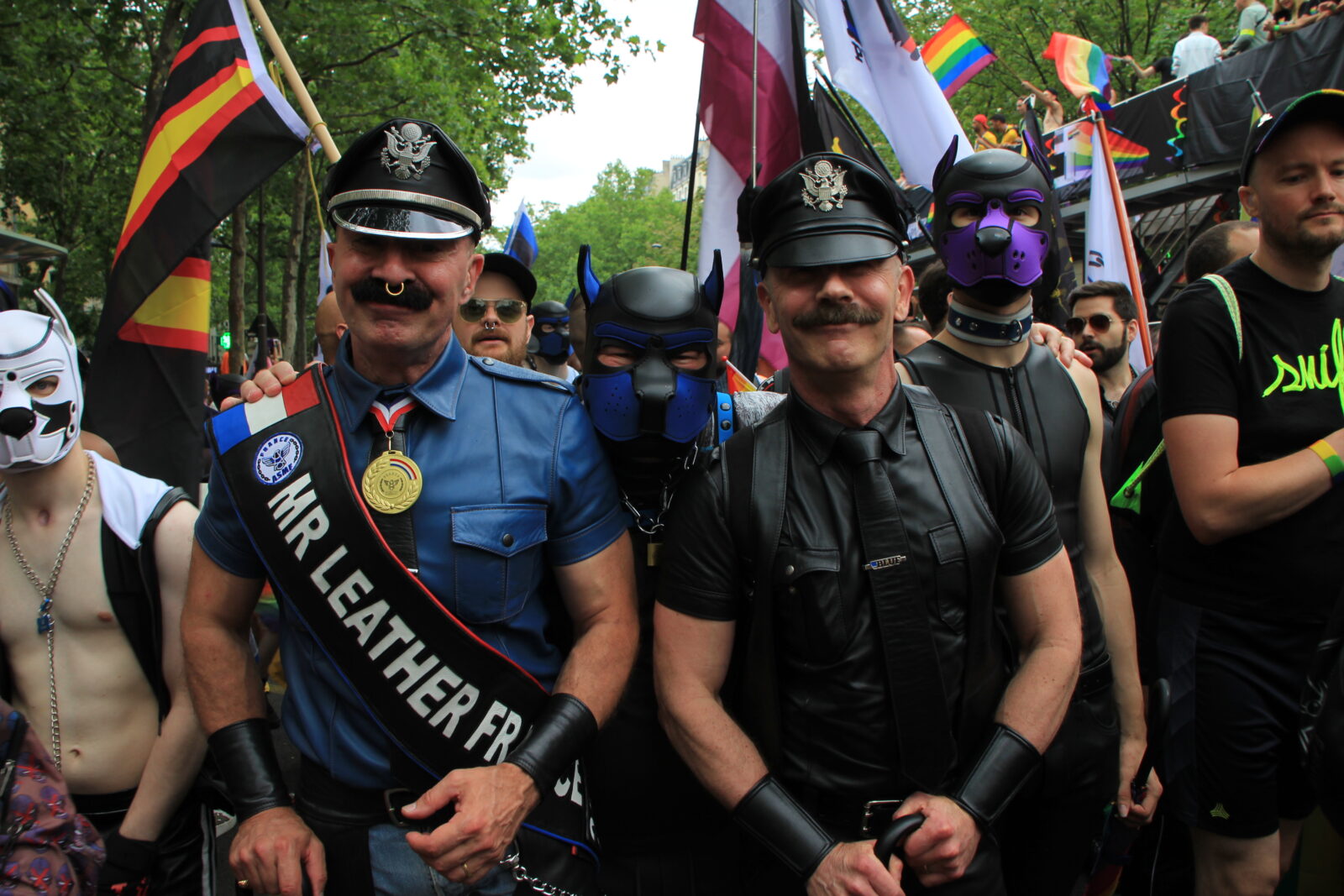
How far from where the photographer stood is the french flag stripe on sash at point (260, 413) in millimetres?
2240

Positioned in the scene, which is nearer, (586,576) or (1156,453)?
(586,576)

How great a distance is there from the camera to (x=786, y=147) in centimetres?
Answer: 514

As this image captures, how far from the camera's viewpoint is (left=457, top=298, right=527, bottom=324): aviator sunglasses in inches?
159

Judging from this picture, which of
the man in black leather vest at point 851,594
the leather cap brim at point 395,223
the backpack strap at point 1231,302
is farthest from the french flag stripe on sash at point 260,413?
the backpack strap at point 1231,302

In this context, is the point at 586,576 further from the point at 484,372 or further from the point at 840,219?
the point at 840,219

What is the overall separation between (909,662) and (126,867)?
204 centimetres

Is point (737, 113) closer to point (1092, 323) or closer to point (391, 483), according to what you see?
point (1092, 323)

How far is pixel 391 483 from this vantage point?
217 centimetres

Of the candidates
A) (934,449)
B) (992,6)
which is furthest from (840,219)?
(992,6)

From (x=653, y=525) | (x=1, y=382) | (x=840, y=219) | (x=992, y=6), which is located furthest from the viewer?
(x=992, y=6)

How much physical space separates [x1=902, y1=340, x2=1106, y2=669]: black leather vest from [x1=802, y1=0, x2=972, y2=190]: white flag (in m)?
2.63

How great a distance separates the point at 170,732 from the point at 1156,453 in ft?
9.84

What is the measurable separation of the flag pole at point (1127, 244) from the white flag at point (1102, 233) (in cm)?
3

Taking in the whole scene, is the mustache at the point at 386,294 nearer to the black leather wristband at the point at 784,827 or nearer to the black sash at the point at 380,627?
the black sash at the point at 380,627
